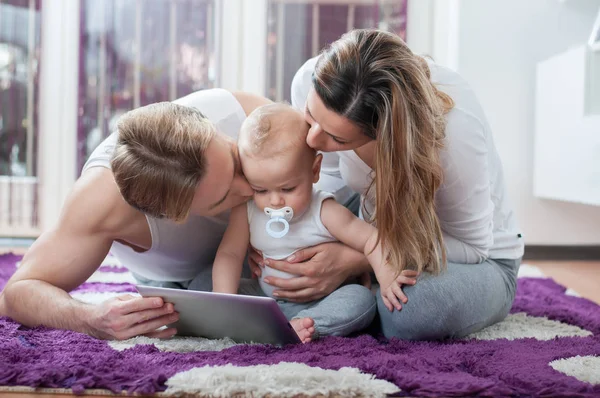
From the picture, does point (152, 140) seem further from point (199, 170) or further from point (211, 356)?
point (211, 356)

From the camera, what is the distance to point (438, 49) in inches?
142

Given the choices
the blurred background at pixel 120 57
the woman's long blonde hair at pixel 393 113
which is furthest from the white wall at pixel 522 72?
the woman's long blonde hair at pixel 393 113

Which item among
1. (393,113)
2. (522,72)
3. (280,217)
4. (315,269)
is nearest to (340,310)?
(315,269)

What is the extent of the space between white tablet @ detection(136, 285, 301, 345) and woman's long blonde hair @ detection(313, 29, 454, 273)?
0.90ft

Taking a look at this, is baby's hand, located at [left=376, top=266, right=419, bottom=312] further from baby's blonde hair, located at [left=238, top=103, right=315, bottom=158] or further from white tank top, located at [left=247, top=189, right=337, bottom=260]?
baby's blonde hair, located at [left=238, top=103, right=315, bottom=158]

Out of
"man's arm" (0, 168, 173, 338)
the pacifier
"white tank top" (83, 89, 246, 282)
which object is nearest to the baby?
the pacifier

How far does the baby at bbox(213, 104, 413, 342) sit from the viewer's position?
1.46m

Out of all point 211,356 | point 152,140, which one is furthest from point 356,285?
point 152,140

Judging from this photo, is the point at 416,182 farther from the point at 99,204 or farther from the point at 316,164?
the point at 99,204

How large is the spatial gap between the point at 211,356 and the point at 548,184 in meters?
2.31

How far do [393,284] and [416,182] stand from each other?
25 cm

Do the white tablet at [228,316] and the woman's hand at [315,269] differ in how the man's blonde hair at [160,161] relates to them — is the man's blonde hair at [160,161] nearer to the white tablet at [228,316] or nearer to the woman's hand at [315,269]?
the white tablet at [228,316]

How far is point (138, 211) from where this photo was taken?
1.53m

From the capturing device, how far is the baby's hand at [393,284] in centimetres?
147
